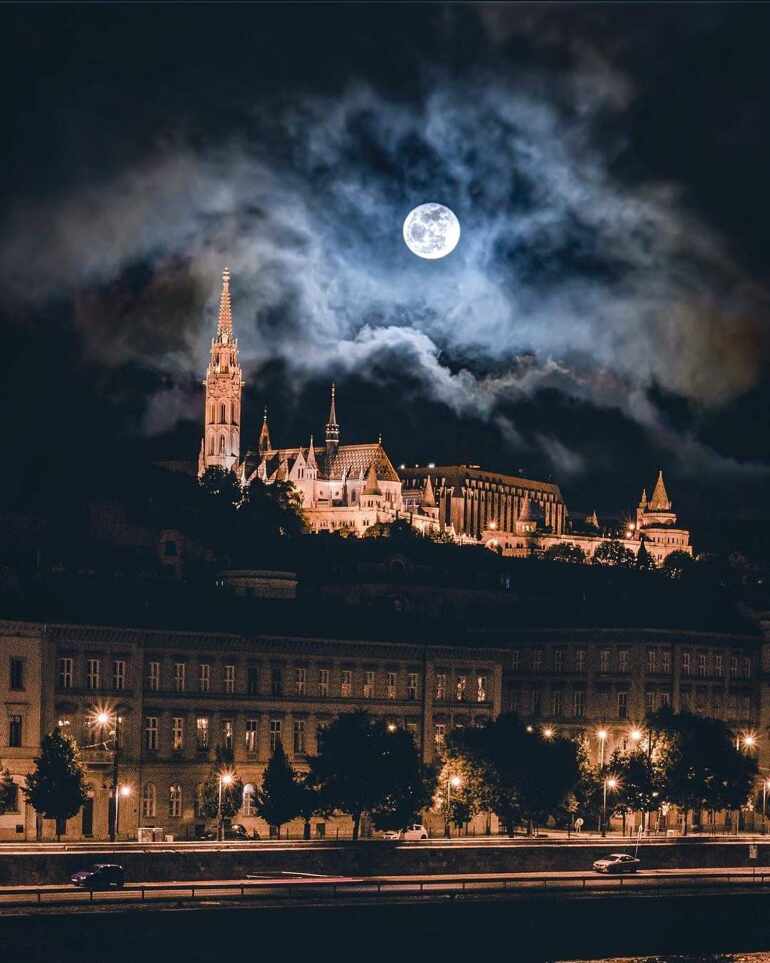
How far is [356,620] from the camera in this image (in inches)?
6949

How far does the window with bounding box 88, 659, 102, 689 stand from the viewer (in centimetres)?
15262

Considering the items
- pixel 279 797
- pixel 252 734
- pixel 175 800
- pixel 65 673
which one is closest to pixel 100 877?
pixel 279 797

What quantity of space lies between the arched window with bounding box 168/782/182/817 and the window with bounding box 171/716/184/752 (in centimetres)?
285

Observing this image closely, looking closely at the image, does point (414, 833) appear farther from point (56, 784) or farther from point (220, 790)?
point (56, 784)

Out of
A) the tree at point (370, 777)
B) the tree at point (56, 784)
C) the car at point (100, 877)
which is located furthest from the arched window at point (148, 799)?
the car at point (100, 877)

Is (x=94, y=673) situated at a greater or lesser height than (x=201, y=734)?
greater

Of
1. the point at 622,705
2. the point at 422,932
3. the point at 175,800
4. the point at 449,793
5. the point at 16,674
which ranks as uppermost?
the point at 16,674

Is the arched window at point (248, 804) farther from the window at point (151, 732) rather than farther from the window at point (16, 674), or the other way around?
the window at point (16, 674)

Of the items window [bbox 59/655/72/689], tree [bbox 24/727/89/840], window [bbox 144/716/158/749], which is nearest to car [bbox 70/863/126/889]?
tree [bbox 24/727/89/840]

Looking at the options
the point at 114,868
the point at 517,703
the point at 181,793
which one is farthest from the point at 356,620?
the point at 114,868

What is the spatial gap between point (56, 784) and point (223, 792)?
13043 millimetres

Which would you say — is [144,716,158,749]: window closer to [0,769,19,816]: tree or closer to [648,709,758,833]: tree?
[0,769,19,816]: tree

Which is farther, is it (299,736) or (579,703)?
(579,703)

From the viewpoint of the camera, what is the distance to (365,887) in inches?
4769
